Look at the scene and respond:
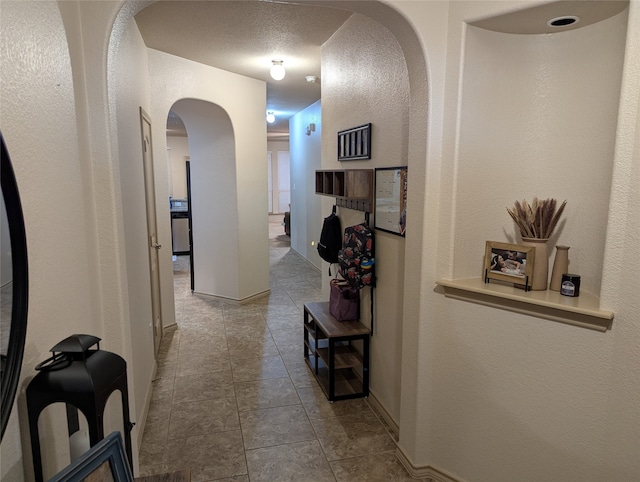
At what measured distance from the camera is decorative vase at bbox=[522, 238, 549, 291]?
73.6 inches

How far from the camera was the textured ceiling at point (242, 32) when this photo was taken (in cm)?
291

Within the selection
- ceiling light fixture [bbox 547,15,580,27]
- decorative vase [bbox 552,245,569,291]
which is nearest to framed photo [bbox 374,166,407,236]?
decorative vase [bbox 552,245,569,291]

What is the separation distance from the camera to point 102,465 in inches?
42.3

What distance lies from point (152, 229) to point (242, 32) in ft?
5.72

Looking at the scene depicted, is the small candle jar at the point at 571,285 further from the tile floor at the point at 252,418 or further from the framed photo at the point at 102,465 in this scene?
the framed photo at the point at 102,465

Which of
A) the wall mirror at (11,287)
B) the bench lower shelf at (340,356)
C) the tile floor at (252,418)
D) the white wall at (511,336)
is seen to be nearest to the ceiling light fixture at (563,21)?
the white wall at (511,336)

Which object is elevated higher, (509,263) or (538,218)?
(538,218)

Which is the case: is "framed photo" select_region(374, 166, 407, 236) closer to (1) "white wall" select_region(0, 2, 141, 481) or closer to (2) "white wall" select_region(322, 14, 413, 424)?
(2) "white wall" select_region(322, 14, 413, 424)

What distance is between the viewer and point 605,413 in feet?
5.36

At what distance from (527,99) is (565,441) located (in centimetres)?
143

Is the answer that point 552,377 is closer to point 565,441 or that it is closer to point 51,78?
point 565,441

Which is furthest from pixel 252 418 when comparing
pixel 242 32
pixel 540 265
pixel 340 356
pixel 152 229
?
pixel 242 32

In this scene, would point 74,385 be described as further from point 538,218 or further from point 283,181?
point 283,181

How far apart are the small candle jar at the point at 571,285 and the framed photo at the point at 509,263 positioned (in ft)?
0.42
